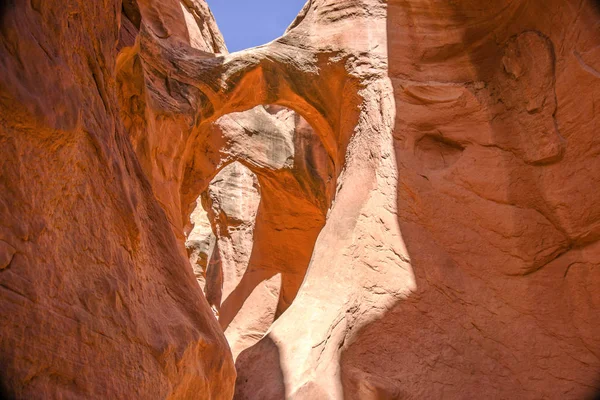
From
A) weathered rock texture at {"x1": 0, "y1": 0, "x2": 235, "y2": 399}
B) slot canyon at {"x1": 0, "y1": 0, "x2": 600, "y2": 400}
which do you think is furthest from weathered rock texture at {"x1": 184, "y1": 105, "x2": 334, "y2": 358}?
weathered rock texture at {"x1": 0, "y1": 0, "x2": 235, "y2": 399}

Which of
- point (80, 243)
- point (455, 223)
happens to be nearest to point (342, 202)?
point (455, 223)

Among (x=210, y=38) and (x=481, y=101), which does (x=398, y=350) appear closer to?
(x=481, y=101)

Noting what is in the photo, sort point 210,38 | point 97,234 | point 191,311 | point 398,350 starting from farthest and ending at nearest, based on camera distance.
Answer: point 210,38
point 398,350
point 191,311
point 97,234

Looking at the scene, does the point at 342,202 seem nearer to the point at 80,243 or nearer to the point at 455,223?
the point at 455,223

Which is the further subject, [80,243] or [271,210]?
[271,210]

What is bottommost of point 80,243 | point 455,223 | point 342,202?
point 80,243

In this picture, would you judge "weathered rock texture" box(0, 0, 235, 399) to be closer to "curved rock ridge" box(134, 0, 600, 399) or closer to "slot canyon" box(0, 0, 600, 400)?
"slot canyon" box(0, 0, 600, 400)

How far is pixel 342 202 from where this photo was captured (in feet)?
15.4

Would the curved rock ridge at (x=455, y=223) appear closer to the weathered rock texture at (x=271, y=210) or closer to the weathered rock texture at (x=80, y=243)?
the weathered rock texture at (x=80, y=243)

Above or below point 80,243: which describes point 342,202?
above

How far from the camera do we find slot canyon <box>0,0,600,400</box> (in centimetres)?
172

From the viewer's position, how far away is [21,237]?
1.59 meters

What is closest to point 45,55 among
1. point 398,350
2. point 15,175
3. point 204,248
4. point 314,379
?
point 15,175

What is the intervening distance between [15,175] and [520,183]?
12.0ft
